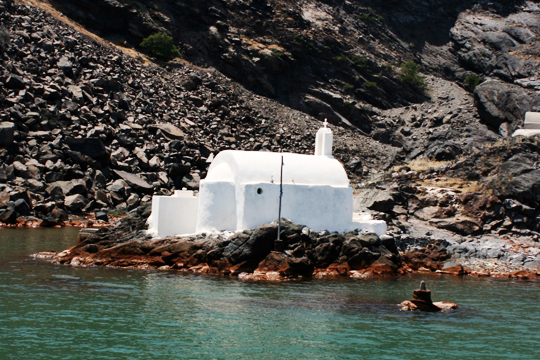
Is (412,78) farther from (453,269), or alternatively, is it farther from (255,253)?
(255,253)

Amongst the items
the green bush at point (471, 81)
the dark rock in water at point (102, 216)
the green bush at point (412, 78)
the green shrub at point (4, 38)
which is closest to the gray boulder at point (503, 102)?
the green bush at point (471, 81)

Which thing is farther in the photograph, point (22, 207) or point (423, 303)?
point (22, 207)

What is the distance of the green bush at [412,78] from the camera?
7838 cm

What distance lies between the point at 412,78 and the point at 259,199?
180ft

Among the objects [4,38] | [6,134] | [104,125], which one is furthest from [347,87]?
[6,134]

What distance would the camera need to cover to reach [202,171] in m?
52.3

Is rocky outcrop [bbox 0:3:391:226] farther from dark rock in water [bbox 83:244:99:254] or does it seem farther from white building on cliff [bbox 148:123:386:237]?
white building on cliff [bbox 148:123:386:237]

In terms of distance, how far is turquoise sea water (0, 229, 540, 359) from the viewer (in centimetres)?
1591

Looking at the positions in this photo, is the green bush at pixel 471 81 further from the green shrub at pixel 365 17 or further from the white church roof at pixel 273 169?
the white church roof at pixel 273 169

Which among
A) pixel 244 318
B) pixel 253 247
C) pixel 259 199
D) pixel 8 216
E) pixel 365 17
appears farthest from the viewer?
pixel 365 17

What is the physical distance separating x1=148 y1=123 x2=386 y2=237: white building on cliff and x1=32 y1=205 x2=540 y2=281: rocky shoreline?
2.61 ft

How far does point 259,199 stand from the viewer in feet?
92.5

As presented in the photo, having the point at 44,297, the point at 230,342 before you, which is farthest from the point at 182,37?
the point at 230,342

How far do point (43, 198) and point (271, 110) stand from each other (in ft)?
102
